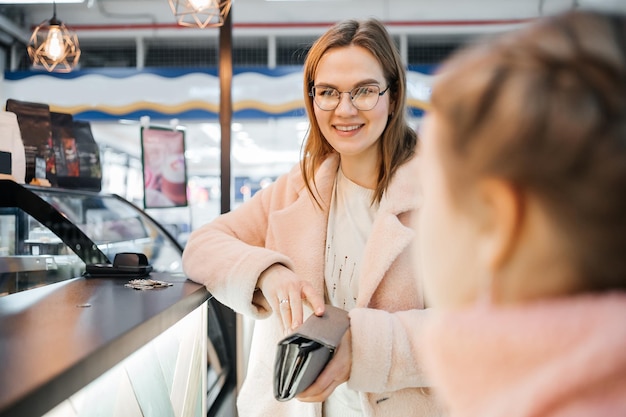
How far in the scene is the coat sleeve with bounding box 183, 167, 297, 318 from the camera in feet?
4.37

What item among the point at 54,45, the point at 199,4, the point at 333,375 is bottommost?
the point at 333,375

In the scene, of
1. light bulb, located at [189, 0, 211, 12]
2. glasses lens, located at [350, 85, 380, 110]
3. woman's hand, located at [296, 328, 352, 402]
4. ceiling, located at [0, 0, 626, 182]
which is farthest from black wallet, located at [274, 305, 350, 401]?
ceiling, located at [0, 0, 626, 182]

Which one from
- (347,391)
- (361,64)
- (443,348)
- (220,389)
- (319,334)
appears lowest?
(220,389)

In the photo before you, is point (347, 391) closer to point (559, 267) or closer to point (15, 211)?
point (559, 267)

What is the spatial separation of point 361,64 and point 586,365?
110 cm

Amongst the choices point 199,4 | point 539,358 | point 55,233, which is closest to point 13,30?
point 199,4

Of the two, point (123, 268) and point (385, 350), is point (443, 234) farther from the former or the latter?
point (123, 268)

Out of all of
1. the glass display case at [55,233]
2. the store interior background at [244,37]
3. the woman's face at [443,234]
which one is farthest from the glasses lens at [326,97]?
the store interior background at [244,37]

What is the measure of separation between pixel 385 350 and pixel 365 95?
0.63 meters

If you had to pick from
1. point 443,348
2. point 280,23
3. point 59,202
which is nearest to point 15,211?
point 59,202

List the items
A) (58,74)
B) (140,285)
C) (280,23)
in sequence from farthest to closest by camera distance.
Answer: (280,23) → (58,74) → (140,285)

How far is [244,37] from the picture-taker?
7.98 m

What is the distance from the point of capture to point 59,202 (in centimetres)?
239

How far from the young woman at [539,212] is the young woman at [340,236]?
2.31 ft
